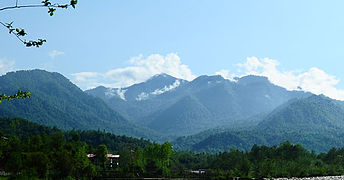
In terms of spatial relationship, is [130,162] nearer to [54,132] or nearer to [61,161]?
[61,161]

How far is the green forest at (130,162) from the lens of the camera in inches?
1483

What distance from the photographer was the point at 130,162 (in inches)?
2410

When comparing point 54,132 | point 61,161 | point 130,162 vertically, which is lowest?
point 61,161

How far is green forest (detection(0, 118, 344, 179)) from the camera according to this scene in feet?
124

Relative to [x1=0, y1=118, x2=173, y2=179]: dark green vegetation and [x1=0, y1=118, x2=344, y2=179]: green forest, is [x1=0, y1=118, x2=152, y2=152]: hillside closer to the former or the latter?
[x1=0, y1=118, x2=344, y2=179]: green forest

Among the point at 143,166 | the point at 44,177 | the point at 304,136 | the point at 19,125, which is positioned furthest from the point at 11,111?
the point at 44,177

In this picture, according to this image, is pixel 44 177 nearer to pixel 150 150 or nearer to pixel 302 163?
pixel 150 150

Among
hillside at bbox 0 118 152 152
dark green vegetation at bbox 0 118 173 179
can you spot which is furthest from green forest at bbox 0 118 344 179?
hillside at bbox 0 118 152 152

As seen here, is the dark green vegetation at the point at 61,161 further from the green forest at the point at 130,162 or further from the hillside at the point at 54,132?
the hillside at the point at 54,132

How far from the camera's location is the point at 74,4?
4.94 meters

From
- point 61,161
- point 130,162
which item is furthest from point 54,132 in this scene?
point 61,161

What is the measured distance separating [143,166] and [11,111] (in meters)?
152

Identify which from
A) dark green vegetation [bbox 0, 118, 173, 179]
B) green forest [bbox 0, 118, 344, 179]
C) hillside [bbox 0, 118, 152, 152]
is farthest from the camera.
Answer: hillside [bbox 0, 118, 152, 152]

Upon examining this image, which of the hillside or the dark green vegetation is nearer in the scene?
the dark green vegetation
